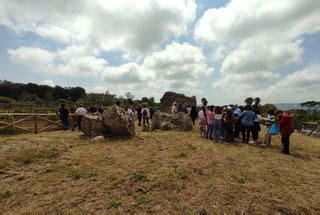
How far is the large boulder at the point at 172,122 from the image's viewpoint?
54.4ft

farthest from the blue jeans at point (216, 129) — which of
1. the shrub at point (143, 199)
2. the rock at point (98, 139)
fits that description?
Result: the shrub at point (143, 199)

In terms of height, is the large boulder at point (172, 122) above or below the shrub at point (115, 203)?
above

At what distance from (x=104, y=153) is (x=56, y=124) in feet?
29.7

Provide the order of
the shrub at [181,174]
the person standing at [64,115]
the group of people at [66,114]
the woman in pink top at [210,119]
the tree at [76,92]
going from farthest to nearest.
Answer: the tree at [76,92]
the person standing at [64,115]
the group of people at [66,114]
the woman in pink top at [210,119]
the shrub at [181,174]

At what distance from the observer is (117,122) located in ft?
42.4

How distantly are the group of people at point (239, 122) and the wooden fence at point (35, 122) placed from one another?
10105mm

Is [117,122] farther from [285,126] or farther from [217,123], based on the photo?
[285,126]

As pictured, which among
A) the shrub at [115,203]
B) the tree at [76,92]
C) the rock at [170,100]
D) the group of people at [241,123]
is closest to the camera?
the shrub at [115,203]

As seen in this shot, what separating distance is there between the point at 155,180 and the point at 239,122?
772cm

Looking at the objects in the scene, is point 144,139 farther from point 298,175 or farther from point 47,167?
point 298,175

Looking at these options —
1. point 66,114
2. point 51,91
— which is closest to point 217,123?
point 66,114

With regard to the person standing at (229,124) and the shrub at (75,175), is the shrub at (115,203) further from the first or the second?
the person standing at (229,124)

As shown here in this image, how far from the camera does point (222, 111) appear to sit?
484 inches

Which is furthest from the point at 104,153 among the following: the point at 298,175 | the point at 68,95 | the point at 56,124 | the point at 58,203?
the point at 68,95
